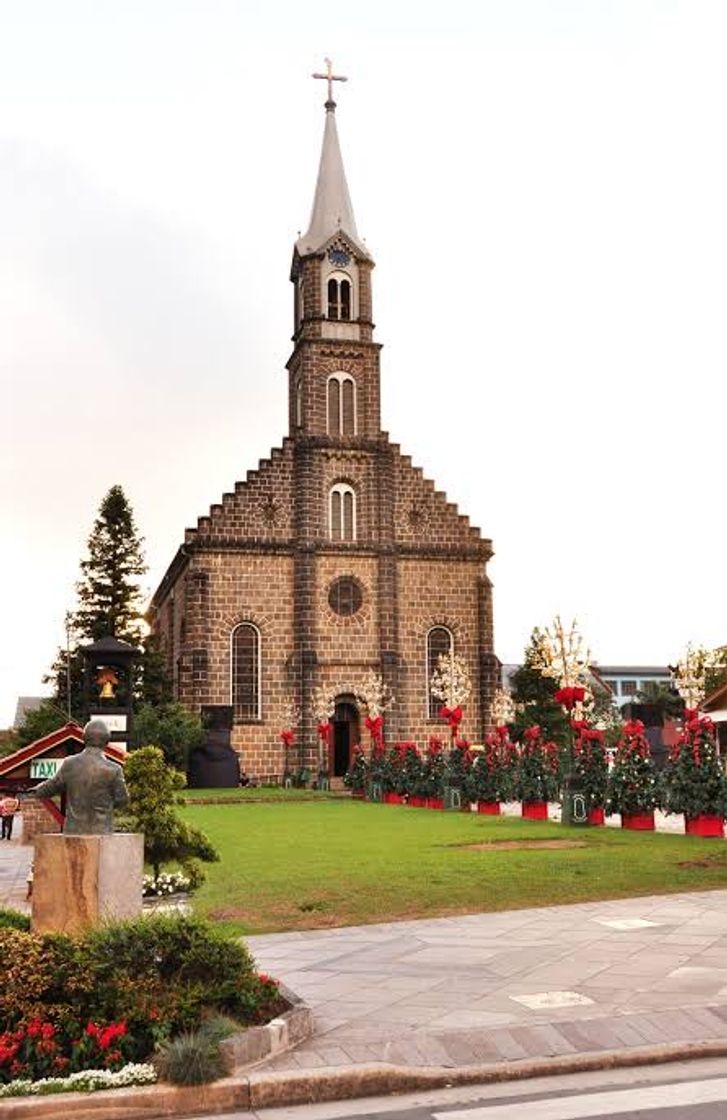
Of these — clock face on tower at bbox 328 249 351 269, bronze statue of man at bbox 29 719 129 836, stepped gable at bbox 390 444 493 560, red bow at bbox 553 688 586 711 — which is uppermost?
clock face on tower at bbox 328 249 351 269

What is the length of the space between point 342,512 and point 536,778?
75.6ft

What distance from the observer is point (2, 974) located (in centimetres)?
752

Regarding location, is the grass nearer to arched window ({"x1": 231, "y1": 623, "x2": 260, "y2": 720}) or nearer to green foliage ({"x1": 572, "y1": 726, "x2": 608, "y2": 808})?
arched window ({"x1": 231, "y1": 623, "x2": 260, "y2": 720})

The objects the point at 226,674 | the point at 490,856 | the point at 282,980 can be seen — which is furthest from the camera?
the point at 226,674

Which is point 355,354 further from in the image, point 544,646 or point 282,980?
point 282,980

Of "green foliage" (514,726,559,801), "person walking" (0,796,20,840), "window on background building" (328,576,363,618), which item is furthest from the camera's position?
"window on background building" (328,576,363,618)

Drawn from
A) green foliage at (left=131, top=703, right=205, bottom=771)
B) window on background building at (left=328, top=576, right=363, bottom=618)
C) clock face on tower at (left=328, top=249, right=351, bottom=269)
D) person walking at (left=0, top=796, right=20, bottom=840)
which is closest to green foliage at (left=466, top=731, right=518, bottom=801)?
person walking at (left=0, top=796, right=20, bottom=840)

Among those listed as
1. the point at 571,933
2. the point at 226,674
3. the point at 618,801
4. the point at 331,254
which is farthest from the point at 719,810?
the point at 331,254

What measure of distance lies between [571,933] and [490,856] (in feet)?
23.1

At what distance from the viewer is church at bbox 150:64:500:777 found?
158 feet

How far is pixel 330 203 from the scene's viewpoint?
5550 cm

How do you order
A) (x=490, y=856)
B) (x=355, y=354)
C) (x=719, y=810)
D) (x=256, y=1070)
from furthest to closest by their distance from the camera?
(x=355, y=354) < (x=719, y=810) < (x=490, y=856) < (x=256, y=1070)

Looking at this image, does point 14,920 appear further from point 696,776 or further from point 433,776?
point 433,776

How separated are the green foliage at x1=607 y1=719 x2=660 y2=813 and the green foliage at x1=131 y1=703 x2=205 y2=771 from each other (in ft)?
74.2
